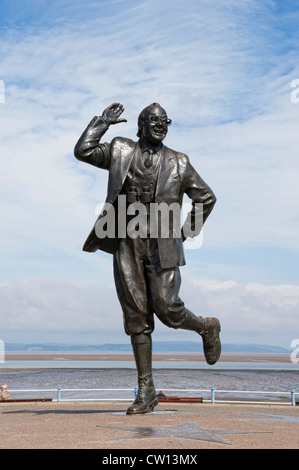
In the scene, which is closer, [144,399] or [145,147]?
[144,399]

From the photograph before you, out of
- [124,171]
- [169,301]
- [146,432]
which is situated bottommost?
[146,432]

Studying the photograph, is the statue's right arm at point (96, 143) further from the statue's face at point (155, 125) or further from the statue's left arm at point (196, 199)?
A: the statue's left arm at point (196, 199)

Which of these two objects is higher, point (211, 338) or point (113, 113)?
point (113, 113)

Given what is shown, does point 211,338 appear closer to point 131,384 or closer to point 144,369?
point 144,369

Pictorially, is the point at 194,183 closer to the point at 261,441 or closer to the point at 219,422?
the point at 219,422

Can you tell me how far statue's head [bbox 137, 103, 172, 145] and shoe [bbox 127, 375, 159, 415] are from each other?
8.40ft

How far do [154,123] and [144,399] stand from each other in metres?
2.90

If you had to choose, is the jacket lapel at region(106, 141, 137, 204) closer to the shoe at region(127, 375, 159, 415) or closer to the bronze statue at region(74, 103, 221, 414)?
the bronze statue at region(74, 103, 221, 414)

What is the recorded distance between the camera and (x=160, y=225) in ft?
20.7

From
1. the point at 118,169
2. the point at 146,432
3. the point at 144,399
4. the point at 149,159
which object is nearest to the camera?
the point at 146,432

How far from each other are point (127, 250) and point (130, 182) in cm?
72

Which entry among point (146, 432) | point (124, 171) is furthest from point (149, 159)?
point (146, 432)

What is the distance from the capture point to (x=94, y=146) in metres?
6.36
